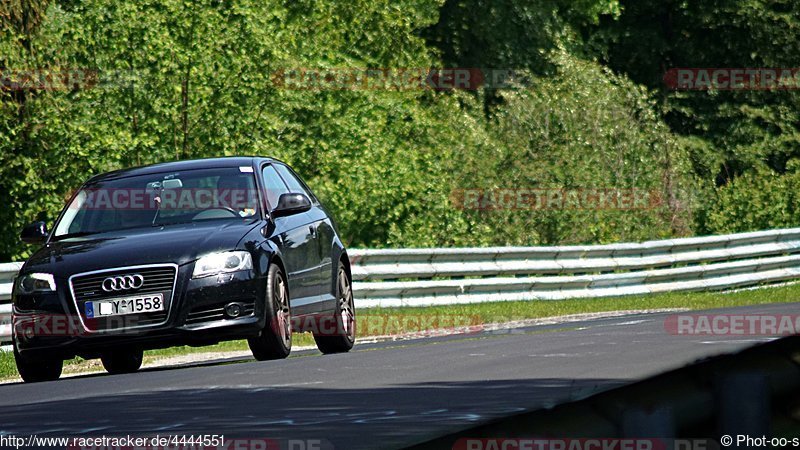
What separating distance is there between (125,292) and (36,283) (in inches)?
26.5

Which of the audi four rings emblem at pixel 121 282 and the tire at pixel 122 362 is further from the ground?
the audi four rings emblem at pixel 121 282

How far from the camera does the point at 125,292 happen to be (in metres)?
11.7

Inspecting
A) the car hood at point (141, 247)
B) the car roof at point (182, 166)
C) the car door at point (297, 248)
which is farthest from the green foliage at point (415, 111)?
the car hood at point (141, 247)

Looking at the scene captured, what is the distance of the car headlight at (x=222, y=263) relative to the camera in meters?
11.6

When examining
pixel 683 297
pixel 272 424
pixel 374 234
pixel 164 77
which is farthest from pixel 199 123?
pixel 272 424

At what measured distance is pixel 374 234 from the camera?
32.0 meters

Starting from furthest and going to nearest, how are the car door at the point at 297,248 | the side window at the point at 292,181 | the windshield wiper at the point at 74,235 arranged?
the side window at the point at 292,181 → the car door at the point at 297,248 → the windshield wiper at the point at 74,235

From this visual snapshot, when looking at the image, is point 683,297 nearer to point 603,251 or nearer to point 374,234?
point 603,251

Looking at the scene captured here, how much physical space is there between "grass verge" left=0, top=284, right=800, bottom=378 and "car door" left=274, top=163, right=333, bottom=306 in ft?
7.95

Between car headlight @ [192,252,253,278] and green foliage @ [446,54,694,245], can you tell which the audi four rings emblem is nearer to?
car headlight @ [192,252,253,278]

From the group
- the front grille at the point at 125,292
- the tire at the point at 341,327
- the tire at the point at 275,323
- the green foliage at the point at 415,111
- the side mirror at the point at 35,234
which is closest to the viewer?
the front grille at the point at 125,292

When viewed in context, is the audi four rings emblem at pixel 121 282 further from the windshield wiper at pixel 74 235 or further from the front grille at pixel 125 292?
the windshield wiper at pixel 74 235

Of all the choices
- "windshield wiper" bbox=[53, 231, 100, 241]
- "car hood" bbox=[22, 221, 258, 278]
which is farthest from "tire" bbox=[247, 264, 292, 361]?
"windshield wiper" bbox=[53, 231, 100, 241]

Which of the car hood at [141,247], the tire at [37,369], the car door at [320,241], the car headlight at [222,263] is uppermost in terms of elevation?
the car hood at [141,247]
